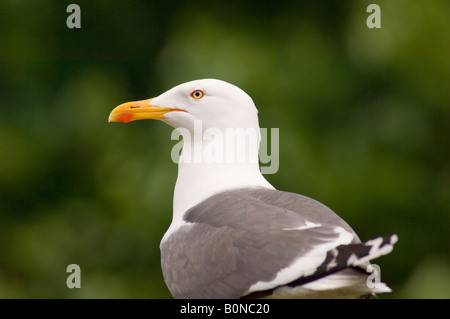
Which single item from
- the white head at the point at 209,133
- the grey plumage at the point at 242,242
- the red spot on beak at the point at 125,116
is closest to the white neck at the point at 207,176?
the white head at the point at 209,133

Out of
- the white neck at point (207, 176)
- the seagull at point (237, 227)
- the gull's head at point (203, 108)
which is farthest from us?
the gull's head at point (203, 108)

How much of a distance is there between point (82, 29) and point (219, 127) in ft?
13.0

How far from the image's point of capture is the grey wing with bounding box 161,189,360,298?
8.23 ft

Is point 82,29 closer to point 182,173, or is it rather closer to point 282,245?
point 182,173

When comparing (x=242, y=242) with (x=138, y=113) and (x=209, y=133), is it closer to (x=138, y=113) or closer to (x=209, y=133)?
(x=209, y=133)

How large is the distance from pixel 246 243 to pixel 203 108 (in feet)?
2.66

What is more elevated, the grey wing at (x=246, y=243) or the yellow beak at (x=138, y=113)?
the yellow beak at (x=138, y=113)

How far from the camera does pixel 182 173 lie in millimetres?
3234

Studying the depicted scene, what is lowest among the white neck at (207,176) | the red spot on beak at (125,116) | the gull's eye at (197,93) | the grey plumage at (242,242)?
the grey plumage at (242,242)

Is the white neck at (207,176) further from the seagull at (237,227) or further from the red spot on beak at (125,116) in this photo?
the red spot on beak at (125,116)

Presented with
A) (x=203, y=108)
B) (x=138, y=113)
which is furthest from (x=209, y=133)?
(x=138, y=113)

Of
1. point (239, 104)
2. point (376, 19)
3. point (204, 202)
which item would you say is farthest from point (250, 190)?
point (376, 19)

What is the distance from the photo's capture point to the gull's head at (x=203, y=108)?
326 centimetres

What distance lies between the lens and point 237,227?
8.79 ft
